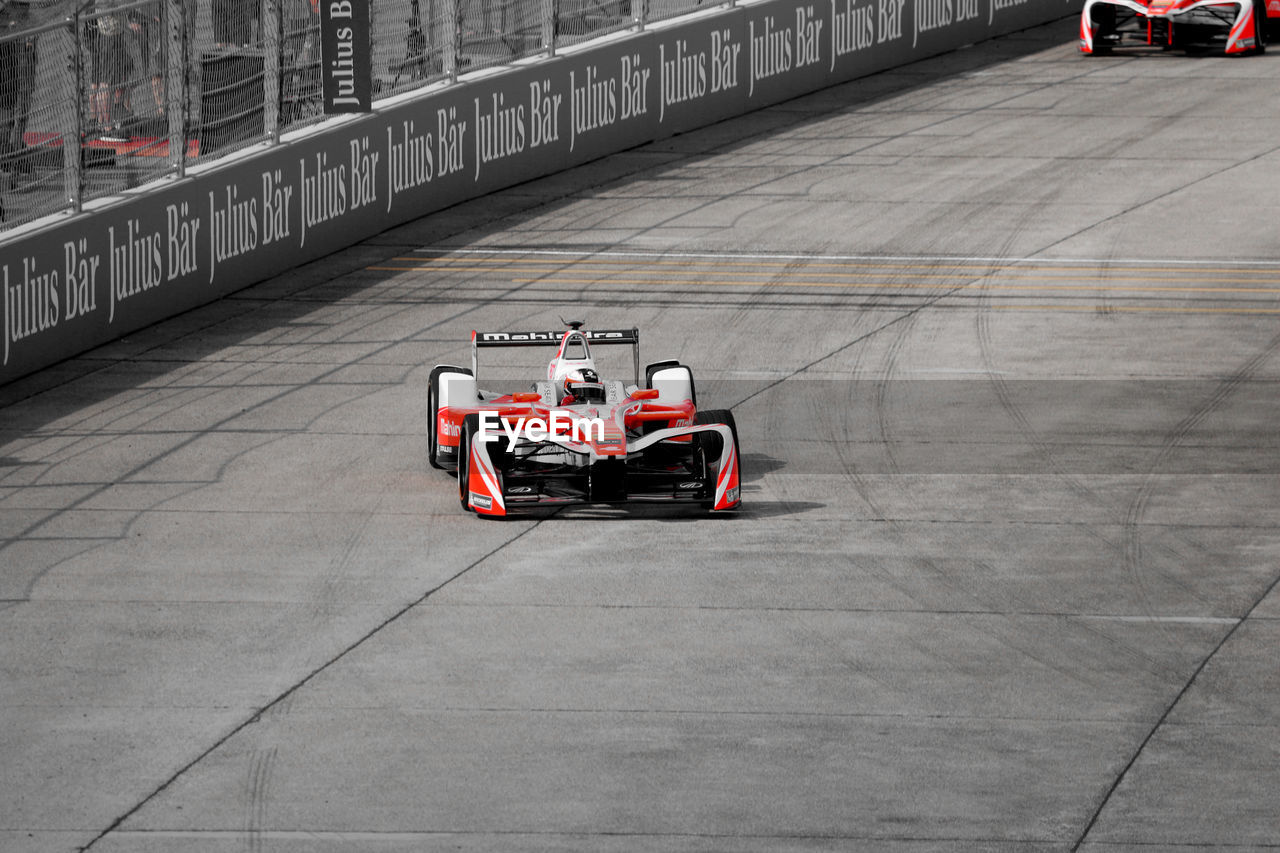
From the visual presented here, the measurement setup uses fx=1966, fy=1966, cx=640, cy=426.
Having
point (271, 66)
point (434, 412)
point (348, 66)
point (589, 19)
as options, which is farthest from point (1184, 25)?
point (434, 412)

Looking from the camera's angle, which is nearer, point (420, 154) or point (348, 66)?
point (348, 66)

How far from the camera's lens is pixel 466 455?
38.9 ft

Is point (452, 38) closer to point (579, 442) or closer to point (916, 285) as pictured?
point (916, 285)

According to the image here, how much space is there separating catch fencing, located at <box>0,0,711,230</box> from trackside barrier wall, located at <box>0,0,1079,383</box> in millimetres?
264

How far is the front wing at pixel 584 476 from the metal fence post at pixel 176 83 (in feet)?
24.7

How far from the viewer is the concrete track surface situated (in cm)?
763

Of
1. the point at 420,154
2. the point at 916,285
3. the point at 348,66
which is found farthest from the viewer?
the point at 420,154

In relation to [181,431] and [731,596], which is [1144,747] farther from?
[181,431]

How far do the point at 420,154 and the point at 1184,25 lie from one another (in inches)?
572

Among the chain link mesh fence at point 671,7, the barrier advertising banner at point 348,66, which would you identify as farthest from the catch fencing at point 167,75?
the chain link mesh fence at point 671,7

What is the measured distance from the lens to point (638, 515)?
12.0m

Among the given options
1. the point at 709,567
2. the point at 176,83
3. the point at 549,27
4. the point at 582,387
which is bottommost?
the point at 709,567

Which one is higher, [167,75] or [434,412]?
[167,75]

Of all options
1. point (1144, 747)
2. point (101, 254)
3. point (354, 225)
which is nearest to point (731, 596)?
point (1144, 747)
